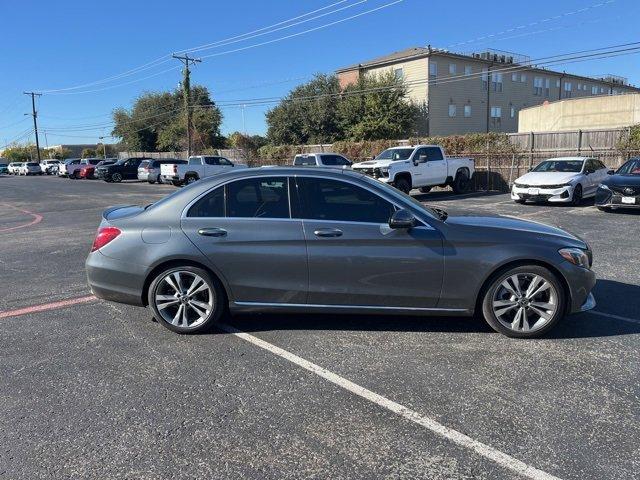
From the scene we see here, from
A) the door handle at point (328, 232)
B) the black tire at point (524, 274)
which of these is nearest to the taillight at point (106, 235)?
the door handle at point (328, 232)

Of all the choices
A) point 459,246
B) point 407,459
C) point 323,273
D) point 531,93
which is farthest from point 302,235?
point 531,93

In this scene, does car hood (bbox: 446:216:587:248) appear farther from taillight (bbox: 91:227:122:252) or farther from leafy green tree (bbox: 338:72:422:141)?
leafy green tree (bbox: 338:72:422:141)

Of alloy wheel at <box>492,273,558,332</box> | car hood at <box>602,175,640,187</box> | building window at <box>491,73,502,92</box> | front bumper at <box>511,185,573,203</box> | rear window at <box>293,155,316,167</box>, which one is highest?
building window at <box>491,73,502,92</box>

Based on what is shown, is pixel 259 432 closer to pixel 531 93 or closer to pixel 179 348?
pixel 179 348

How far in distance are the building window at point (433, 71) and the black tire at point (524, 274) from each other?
145 ft

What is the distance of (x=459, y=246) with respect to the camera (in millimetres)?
4594

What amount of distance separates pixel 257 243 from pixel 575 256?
2.92 m

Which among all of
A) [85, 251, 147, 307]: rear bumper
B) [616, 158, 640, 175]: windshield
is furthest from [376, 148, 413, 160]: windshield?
[85, 251, 147, 307]: rear bumper

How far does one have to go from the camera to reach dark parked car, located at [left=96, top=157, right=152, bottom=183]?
37.8 metres

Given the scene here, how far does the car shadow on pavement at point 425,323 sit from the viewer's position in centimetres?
492

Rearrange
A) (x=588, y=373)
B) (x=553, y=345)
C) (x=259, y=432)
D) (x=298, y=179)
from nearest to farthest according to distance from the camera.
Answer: (x=259, y=432) → (x=588, y=373) → (x=553, y=345) → (x=298, y=179)

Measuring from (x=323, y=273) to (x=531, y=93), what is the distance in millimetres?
58703

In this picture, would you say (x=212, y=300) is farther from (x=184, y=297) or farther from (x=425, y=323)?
(x=425, y=323)

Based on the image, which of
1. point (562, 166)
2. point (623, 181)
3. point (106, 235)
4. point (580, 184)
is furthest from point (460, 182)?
point (106, 235)
